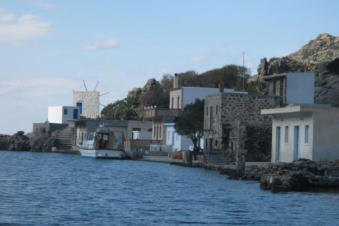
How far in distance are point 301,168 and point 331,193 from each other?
4182 millimetres

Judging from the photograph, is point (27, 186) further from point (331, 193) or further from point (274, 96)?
point (274, 96)

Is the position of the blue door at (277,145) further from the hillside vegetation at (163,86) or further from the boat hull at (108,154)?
the hillside vegetation at (163,86)

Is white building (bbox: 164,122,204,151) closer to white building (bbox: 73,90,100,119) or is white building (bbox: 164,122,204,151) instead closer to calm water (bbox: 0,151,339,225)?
calm water (bbox: 0,151,339,225)

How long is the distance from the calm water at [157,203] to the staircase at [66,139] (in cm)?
6583

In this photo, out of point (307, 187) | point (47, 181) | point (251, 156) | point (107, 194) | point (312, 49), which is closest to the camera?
point (107, 194)

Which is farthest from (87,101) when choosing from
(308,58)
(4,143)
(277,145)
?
(277,145)

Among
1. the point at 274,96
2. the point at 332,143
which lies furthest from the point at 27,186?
the point at 274,96

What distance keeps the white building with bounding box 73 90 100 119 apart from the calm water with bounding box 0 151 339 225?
301ft

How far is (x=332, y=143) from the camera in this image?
42.8 m

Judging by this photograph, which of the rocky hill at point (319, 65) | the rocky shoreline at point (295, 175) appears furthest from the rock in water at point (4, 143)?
the rocky shoreline at point (295, 175)

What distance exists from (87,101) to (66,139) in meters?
26.8

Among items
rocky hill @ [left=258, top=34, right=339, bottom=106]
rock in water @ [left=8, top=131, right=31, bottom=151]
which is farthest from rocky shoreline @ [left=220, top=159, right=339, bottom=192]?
rock in water @ [left=8, top=131, right=31, bottom=151]

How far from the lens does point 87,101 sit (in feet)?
441

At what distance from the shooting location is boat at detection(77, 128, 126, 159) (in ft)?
248
